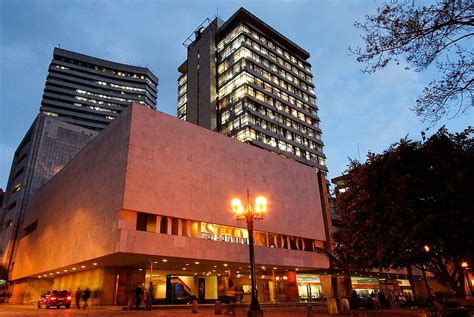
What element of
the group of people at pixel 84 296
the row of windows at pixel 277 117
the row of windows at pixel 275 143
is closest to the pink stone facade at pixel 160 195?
the group of people at pixel 84 296

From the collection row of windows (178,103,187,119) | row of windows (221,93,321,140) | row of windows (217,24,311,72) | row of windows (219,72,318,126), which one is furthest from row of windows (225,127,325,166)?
row of windows (217,24,311,72)

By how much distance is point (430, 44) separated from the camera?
7.90m

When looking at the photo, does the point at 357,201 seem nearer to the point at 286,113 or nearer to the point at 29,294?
the point at 29,294

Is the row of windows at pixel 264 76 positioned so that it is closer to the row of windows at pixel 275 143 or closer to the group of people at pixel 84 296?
the row of windows at pixel 275 143

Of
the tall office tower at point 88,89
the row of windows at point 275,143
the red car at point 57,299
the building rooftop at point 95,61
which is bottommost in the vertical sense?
the red car at point 57,299

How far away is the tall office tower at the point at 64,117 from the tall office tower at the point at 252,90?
27.5m

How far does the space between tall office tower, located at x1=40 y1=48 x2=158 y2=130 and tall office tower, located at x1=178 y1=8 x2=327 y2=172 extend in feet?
148

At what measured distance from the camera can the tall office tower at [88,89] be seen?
115 m

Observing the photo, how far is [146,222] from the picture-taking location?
27625mm

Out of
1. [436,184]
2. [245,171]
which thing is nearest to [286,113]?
[245,171]

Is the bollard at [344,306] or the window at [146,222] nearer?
the bollard at [344,306]

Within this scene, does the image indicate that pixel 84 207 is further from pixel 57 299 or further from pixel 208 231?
pixel 208 231

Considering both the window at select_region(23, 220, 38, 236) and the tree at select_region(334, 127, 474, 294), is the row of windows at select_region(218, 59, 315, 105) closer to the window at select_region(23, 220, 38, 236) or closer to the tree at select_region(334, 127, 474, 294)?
the window at select_region(23, 220, 38, 236)

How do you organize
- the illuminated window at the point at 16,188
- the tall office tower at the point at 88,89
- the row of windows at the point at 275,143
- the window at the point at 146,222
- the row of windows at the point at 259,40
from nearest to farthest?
the window at the point at 146,222
the illuminated window at the point at 16,188
the row of windows at the point at 275,143
the row of windows at the point at 259,40
the tall office tower at the point at 88,89
